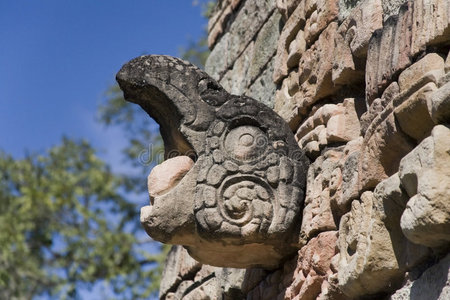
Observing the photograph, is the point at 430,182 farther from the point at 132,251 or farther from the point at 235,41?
the point at 132,251

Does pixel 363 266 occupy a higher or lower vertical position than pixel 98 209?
lower

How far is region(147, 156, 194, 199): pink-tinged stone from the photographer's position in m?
3.26

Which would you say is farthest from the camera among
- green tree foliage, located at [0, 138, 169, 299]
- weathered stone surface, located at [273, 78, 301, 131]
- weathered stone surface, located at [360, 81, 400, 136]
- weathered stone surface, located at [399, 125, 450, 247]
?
green tree foliage, located at [0, 138, 169, 299]

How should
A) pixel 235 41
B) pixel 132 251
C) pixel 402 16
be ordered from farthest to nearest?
pixel 132 251
pixel 235 41
pixel 402 16

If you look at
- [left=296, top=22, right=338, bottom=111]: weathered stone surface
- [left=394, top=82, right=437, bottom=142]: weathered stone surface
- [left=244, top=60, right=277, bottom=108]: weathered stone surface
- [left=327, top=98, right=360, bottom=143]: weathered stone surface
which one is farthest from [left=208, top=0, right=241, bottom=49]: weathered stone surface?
[left=394, top=82, right=437, bottom=142]: weathered stone surface

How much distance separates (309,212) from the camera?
3.10m

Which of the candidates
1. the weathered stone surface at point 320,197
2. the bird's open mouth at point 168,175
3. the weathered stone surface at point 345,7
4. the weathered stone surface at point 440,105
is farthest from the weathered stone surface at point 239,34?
the weathered stone surface at point 440,105

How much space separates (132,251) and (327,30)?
8.13 m

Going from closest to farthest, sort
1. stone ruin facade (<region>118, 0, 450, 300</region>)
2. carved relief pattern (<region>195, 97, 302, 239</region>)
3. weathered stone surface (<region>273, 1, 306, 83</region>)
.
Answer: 1. stone ruin facade (<region>118, 0, 450, 300</region>)
2. carved relief pattern (<region>195, 97, 302, 239</region>)
3. weathered stone surface (<region>273, 1, 306, 83</region>)

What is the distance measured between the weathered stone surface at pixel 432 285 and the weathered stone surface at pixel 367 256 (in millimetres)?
87

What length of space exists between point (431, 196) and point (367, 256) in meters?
0.44

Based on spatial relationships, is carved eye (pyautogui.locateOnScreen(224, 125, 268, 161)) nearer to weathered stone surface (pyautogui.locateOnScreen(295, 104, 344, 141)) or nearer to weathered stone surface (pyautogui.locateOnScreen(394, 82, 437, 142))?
weathered stone surface (pyautogui.locateOnScreen(295, 104, 344, 141))

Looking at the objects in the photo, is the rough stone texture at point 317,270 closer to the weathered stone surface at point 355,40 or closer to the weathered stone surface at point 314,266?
the weathered stone surface at point 314,266

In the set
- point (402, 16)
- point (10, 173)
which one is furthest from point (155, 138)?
point (402, 16)
